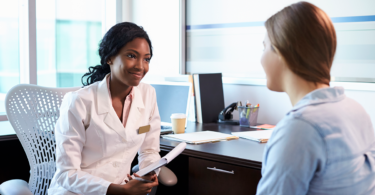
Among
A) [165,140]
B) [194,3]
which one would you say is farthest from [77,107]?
[194,3]

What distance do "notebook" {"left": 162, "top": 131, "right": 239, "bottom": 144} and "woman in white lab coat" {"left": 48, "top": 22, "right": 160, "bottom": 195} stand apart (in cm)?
16

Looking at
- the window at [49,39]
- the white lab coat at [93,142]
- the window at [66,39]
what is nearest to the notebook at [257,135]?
the white lab coat at [93,142]

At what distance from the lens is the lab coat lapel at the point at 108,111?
138 centimetres

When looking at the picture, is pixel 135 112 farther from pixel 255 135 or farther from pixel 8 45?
pixel 8 45

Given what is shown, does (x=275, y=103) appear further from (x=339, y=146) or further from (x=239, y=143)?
(x=339, y=146)

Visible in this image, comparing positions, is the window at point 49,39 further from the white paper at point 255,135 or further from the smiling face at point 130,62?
the white paper at point 255,135

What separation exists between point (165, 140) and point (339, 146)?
1113 millimetres

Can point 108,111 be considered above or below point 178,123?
above

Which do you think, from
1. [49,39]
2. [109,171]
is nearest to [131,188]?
[109,171]

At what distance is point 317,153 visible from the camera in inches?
26.9

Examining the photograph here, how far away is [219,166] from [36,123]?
2.66 feet

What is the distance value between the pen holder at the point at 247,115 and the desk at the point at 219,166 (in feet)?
1.37

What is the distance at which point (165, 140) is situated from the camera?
1724 mm

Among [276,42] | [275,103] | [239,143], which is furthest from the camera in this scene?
[275,103]
